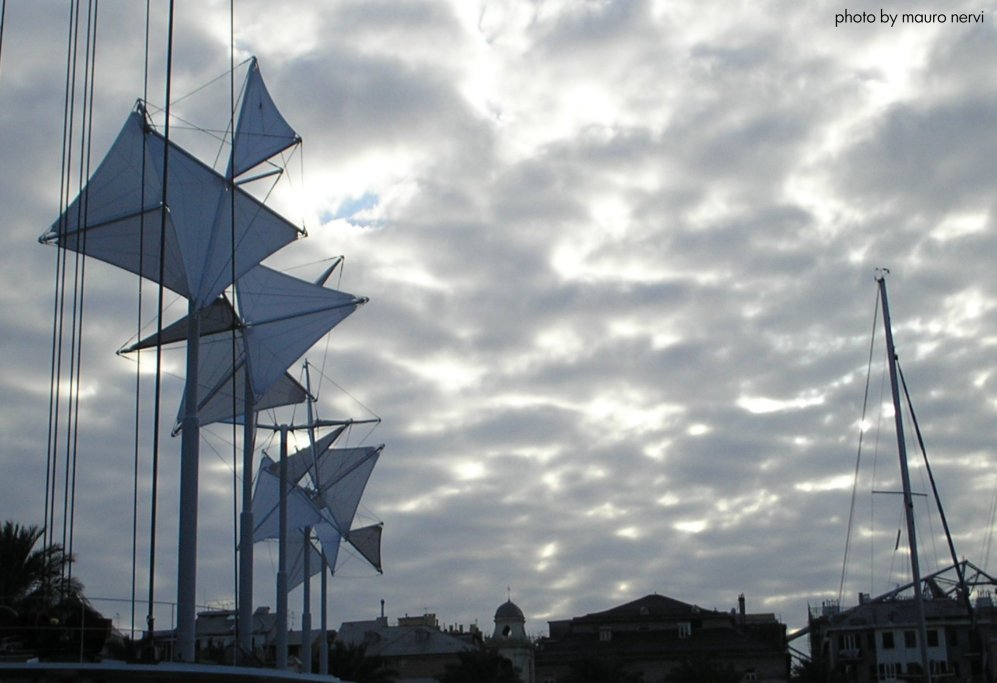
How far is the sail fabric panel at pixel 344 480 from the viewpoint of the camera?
2584 inches

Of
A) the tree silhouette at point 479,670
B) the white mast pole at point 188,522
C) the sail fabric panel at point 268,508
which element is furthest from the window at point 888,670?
the white mast pole at point 188,522

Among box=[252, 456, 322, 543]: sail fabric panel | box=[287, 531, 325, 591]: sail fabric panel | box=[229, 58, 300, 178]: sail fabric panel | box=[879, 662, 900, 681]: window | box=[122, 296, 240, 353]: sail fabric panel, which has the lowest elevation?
box=[879, 662, 900, 681]: window

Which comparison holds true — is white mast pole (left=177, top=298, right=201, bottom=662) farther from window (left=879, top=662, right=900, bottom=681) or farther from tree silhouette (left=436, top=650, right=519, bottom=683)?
window (left=879, top=662, right=900, bottom=681)

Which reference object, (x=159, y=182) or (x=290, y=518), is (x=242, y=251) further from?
(x=290, y=518)

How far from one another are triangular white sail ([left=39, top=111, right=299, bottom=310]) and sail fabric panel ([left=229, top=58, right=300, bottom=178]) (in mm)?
2289

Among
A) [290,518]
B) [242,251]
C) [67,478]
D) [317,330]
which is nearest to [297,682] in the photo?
[67,478]

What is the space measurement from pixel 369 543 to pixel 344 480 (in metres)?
9.72

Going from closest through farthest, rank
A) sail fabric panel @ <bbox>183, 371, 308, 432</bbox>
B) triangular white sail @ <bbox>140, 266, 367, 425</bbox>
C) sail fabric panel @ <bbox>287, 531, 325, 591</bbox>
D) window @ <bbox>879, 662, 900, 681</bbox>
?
triangular white sail @ <bbox>140, 266, 367, 425</bbox> < sail fabric panel @ <bbox>183, 371, 308, 432</bbox> < sail fabric panel @ <bbox>287, 531, 325, 591</bbox> < window @ <bbox>879, 662, 900, 681</bbox>

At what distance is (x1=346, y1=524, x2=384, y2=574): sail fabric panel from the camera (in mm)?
74875

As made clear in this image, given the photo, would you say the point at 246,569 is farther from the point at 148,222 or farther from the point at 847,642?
the point at 847,642

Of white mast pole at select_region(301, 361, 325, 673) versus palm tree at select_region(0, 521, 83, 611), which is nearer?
palm tree at select_region(0, 521, 83, 611)

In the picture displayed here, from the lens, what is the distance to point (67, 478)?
107ft

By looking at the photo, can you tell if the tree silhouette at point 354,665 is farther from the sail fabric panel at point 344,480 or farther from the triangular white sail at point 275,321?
the triangular white sail at point 275,321

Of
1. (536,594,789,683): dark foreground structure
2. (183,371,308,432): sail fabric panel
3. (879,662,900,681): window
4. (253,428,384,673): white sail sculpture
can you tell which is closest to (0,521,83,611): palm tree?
(183,371,308,432): sail fabric panel
